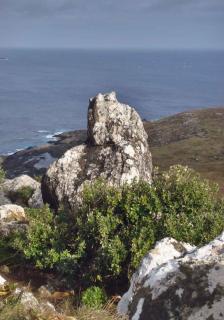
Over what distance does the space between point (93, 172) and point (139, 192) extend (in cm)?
760

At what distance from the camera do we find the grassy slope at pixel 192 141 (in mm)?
108756

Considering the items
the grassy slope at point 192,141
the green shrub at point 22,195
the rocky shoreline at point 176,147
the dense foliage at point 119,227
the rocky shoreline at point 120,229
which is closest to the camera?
the rocky shoreline at point 120,229

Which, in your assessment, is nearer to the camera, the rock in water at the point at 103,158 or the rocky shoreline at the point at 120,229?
the rocky shoreline at the point at 120,229

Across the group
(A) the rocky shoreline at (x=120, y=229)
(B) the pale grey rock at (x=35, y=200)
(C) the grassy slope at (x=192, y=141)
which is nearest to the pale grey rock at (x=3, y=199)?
(A) the rocky shoreline at (x=120, y=229)

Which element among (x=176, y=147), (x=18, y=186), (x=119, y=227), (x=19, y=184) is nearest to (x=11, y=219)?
(x=119, y=227)

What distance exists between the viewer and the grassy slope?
108756 millimetres

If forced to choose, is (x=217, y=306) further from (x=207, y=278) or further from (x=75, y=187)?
(x=75, y=187)

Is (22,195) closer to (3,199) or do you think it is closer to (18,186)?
(3,199)

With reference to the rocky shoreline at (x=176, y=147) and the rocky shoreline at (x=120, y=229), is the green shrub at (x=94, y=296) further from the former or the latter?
the rocky shoreline at (x=176, y=147)

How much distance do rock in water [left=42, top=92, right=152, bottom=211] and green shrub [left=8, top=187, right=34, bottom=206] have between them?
977 cm

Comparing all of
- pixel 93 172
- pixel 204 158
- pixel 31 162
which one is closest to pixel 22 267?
pixel 93 172

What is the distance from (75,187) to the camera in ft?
89.7

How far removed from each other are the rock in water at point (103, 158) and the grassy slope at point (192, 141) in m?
54.8

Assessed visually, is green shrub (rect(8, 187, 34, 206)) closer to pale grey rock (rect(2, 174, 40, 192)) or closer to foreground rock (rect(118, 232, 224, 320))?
pale grey rock (rect(2, 174, 40, 192))
